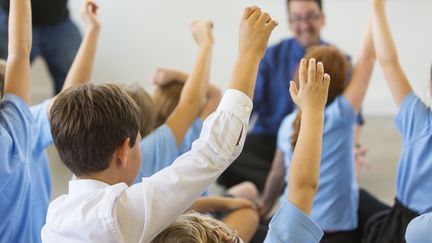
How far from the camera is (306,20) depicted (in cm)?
277

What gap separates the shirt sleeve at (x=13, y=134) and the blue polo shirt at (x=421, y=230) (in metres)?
0.81

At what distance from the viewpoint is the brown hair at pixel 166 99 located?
73.2 inches

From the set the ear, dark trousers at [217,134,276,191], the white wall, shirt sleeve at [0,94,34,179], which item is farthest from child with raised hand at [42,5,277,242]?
the white wall

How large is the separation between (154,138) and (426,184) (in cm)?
68

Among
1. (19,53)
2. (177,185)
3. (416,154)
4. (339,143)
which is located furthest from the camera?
(339,143)

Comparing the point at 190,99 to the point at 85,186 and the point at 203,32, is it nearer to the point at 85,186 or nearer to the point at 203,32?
the point at 203,32

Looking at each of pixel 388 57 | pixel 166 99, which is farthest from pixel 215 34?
pixel 388 57

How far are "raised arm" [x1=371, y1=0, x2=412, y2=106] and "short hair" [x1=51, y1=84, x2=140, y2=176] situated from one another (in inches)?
31.4

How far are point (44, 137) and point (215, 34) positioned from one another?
220 cm

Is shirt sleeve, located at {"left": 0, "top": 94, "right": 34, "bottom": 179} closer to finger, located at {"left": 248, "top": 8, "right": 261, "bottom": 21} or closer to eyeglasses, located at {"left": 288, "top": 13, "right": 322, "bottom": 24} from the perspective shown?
finger, located at {"left": 248, "top": 8, "right": 261, "bottom": 21}

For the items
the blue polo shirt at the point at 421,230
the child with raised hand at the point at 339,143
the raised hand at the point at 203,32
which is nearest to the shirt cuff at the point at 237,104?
the blue polo shirt at the point at 421,230

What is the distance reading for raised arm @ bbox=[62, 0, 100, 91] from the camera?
167 centimetres

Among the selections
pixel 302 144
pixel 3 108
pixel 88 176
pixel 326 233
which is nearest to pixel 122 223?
pixel 88 176

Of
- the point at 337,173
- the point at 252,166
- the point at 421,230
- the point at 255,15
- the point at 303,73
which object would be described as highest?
the point at 255,15
